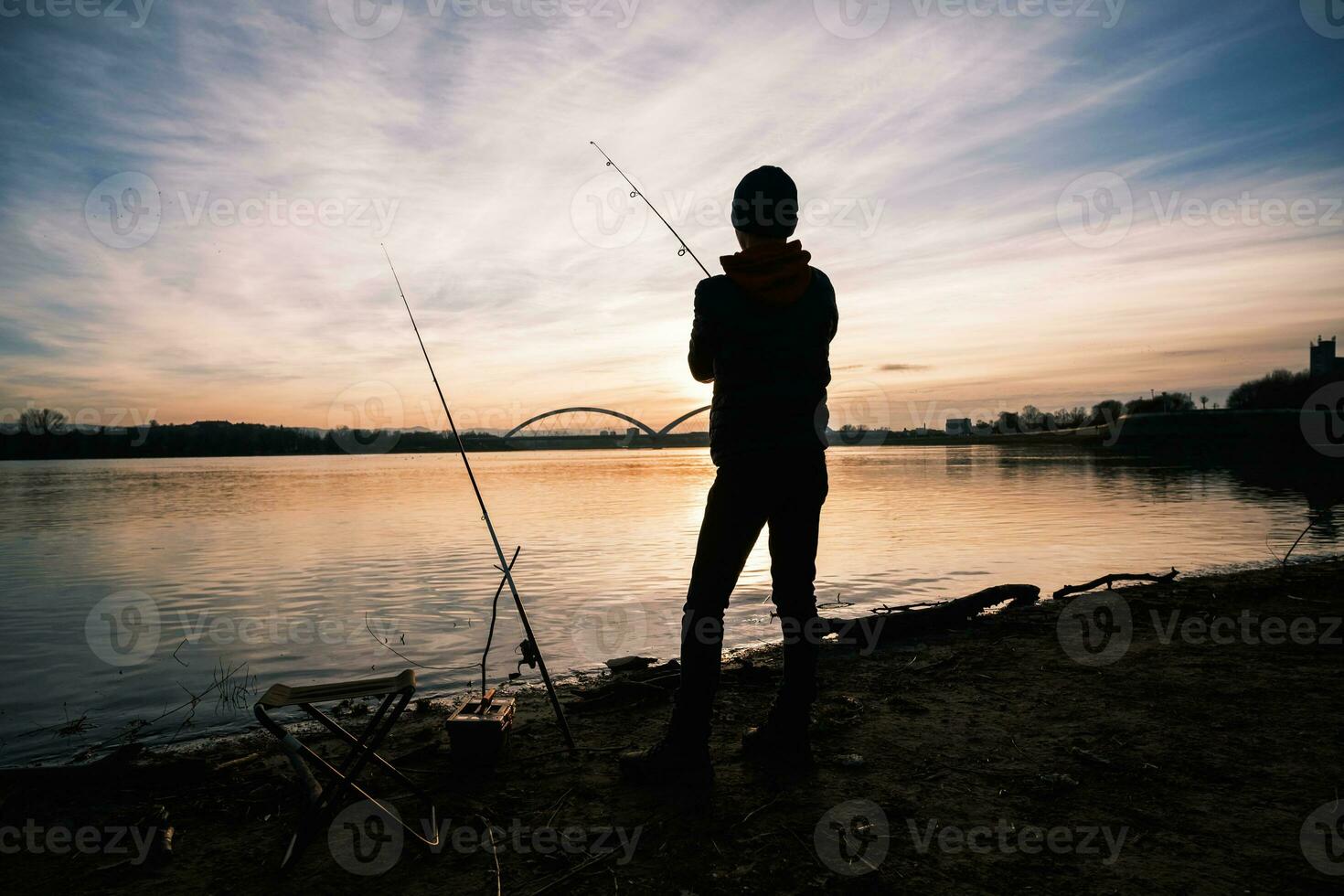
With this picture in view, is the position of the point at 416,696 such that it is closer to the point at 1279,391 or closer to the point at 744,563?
the point at 744,563

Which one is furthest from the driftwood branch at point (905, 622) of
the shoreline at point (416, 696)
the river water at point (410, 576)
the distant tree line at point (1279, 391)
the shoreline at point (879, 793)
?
the distant tree line at point (1279, 391)

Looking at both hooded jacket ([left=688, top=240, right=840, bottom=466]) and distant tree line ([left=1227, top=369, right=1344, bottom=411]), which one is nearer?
hooded jacket ([left=688, top=240, right=840, bottom=466])

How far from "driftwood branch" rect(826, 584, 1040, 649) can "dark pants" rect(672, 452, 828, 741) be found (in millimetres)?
2617

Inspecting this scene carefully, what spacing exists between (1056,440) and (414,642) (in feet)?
495

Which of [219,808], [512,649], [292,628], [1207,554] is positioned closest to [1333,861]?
[219,808]

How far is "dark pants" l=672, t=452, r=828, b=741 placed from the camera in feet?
10.4

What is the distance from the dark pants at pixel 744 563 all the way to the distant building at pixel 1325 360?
13200 centimetres

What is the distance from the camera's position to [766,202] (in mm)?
3328

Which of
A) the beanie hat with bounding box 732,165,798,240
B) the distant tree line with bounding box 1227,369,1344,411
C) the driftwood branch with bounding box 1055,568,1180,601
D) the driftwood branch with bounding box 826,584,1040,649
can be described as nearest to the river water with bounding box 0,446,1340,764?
the driftwood branch with bounding box 826,584,1040,649

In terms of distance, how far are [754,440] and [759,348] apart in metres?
0.41

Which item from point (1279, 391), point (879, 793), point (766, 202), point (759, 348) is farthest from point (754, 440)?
point (1279, 391)

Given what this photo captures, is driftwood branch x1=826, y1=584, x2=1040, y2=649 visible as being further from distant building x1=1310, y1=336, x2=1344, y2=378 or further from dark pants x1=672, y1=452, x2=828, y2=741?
distant building x1=1310, y1=336, x2=1344, y2=378

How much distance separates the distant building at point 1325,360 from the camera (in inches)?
4072

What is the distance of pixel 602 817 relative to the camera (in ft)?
9.67
